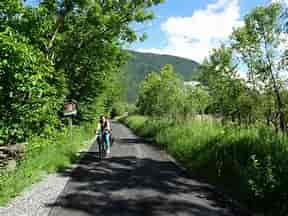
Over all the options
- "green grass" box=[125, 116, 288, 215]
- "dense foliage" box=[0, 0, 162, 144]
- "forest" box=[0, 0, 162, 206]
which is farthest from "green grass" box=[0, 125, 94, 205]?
"green grass" box=[125, 116, 288, 215]

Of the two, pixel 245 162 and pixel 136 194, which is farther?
pixel 245 162

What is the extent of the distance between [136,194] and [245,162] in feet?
10.6

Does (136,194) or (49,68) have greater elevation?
(49,68)

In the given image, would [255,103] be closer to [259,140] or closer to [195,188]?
[259,140]

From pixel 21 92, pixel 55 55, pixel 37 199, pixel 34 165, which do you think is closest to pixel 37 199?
pixel 37 199

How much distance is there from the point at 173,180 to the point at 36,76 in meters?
4.95

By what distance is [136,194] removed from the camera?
917cm

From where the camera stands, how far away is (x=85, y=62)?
25.8 m

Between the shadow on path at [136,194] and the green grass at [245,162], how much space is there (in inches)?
22.2

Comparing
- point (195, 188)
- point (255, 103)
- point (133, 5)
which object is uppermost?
point (133, 5)

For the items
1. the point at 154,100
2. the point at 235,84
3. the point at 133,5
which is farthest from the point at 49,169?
the point at 154,100

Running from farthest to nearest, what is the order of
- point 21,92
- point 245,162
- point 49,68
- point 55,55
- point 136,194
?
point 55,55
point 49,68
point 21,92
point 245,162
point 136,194

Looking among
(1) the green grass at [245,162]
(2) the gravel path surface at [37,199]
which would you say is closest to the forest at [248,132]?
(1) the green grass at [245,162]

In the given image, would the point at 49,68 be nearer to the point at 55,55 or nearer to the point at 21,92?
the point at 21,92
